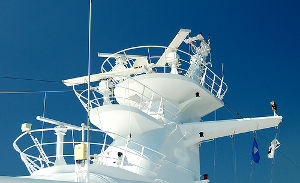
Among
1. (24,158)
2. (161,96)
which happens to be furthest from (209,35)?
(24,158)

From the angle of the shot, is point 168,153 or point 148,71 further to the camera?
point 148,71

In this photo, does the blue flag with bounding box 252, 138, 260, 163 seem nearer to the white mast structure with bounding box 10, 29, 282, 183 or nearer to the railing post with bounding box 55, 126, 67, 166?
the white mast structure with bounding box 10, 29, 282, 183

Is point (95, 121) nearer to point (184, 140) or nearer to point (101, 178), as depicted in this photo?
point (184, 140)

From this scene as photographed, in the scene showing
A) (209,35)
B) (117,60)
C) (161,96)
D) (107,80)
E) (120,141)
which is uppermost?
(209,35)

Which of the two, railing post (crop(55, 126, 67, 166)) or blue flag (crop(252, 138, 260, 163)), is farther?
blue flag (crop(252, 138, 260, 163))

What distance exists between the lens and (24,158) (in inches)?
448

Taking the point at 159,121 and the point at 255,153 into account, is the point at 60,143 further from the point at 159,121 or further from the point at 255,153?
the point at 255,153

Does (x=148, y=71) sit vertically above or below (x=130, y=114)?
above

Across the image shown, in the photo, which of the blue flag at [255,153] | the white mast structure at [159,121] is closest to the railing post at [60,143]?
the white mast structure at [159,121]

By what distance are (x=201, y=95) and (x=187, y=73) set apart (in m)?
2.20

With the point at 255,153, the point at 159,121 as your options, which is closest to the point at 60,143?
the point at 159,121

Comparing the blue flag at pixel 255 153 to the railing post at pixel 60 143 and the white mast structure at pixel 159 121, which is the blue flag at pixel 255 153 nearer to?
the white mast structure at pixel 159 121

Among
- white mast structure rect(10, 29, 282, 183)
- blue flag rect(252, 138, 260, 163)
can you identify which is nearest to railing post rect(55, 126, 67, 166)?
white mast structure rect(10, 29, 282, 183)

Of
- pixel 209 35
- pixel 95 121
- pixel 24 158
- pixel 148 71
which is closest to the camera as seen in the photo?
pixel 24 158
